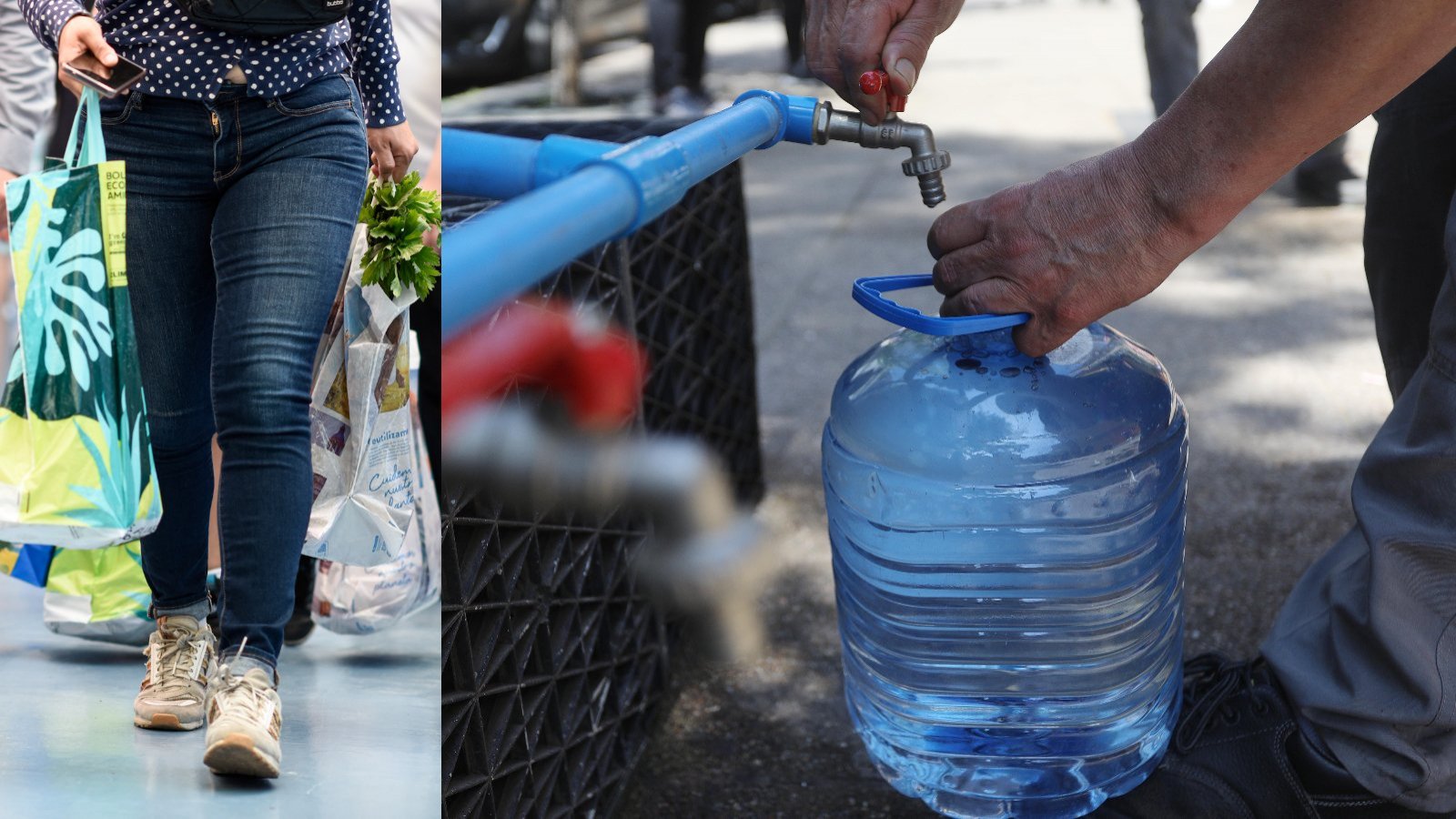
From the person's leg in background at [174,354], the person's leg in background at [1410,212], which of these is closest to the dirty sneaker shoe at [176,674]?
the person's leg in background at [174,354]

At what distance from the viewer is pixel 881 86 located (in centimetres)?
158

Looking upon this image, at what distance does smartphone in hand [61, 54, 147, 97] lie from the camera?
3.58 feet

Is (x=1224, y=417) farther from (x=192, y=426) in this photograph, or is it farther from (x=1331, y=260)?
(x=192, y=426)

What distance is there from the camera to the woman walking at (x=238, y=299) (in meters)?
1.20

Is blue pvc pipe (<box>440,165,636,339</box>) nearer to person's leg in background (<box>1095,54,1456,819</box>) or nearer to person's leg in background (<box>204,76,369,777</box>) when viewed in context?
person's leg in background (<box>204,76,369,777</box>)

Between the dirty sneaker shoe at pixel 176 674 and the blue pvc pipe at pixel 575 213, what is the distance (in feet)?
1.82

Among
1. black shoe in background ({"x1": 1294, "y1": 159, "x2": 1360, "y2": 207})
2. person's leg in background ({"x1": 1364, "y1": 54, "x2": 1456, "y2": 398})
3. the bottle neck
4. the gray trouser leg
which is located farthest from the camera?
black shoe in background ({"x1": 1294, "y1": 159, "x2": 1360, "y2": 207})

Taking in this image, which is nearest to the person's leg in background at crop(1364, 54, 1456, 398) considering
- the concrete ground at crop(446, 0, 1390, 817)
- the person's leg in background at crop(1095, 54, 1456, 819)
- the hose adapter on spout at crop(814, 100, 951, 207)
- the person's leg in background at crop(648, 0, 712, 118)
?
the person's leg in background at crop(1095, 54, 1456, 819)

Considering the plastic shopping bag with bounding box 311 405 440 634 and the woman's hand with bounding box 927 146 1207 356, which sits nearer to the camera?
the woman's hand with bounding box 927 146 1207 356

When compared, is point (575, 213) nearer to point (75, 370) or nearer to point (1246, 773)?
point (75, 370)

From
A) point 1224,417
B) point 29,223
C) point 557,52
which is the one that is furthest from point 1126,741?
point 557,52

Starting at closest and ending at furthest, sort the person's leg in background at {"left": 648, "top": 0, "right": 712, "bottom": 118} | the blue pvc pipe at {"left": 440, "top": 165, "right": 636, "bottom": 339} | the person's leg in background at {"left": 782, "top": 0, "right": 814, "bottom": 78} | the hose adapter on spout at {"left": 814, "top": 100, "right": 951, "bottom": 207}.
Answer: the blue pvc pipe at {"left": 440, "top": 165, "right": 636, "bottom": 339}, the hose adapter on spout at {"left": 814, "top": 100, "right": 951, "bottom": 207}, the person's leg in background at {"left": 648, "top": 0, "right": 712, "bottom": 118}, the person's leg in background at {"left": 782, "top": 0, "right": 814, "bottom": 78}

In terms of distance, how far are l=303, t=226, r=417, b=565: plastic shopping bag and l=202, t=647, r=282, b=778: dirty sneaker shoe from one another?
0.72 feet

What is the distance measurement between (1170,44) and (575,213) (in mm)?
4506
